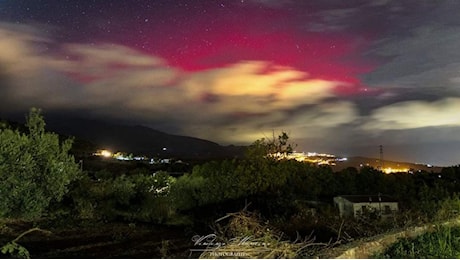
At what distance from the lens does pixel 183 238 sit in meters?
12.9

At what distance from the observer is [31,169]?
10.8 metres

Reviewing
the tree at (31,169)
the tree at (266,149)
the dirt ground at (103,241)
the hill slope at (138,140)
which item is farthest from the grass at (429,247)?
the hill slope at (138,140)

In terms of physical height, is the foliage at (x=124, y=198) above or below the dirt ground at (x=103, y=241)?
above

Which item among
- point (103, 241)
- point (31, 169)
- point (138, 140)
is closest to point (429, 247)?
point (103, 241)

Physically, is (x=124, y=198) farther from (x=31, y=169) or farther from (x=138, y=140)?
(x=138, y=140)

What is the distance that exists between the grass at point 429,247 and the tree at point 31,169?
24.6 ft

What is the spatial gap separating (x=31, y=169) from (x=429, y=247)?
836 cm

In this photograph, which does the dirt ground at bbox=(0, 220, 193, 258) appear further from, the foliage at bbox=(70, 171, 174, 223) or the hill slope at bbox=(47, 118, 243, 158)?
the hill slope at bbox=(47, 118, 243, 158)

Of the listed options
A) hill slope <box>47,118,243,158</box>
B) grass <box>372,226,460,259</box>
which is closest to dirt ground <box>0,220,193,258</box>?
grass <box>372,226,460,259</box>

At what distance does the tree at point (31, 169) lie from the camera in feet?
34.4

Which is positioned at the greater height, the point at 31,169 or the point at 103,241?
the point at 31,169

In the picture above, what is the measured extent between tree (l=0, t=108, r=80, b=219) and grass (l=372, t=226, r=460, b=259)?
7.50 meters

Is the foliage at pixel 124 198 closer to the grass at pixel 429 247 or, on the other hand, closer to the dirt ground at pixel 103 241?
the dirt ground at pixel 103 241

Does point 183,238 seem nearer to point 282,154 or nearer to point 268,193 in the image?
point 268,193
